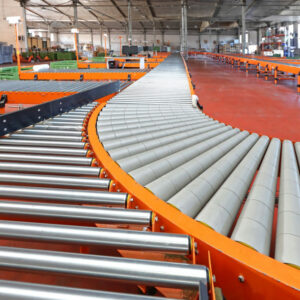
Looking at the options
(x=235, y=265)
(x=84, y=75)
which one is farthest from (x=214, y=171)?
(x=84, y=75)

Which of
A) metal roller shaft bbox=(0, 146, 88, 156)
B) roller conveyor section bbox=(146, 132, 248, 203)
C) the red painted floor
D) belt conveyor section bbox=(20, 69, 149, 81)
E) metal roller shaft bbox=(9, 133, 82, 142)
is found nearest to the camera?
roller conveyor section bbox=(146, 132, 248, 203)

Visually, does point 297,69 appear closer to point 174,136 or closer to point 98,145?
point 174,136

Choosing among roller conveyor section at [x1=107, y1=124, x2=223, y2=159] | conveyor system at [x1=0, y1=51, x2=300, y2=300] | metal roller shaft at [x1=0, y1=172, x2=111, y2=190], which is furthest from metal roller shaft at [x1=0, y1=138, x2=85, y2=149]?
metal roller shaft at [x1=0, y1=172, x2=111, y2=190]

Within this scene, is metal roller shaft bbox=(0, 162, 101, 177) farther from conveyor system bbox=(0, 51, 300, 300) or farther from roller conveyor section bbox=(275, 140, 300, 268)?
roller conveyor section bbox=(275, 140, 300, 268)

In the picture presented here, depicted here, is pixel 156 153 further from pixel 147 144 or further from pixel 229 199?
pixel 229 199

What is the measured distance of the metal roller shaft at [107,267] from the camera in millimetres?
774

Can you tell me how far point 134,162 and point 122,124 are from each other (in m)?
0.92

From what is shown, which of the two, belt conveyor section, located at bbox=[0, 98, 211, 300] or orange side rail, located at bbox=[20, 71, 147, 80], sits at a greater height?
orange side rail, located at bbox=[20, 71, 147, 80]

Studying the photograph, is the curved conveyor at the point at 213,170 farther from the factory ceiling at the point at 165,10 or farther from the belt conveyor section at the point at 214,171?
the factory ceiling at the point at 165,10

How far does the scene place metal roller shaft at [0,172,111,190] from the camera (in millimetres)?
1407

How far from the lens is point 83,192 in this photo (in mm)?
1294

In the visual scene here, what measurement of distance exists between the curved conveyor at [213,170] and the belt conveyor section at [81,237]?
0.18 metres

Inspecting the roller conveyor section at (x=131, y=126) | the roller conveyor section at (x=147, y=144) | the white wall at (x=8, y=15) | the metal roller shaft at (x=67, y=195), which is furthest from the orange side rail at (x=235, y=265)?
the white wall at (x=8, y=15)

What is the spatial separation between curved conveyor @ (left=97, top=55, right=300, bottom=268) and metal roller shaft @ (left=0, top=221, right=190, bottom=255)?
0.17m
